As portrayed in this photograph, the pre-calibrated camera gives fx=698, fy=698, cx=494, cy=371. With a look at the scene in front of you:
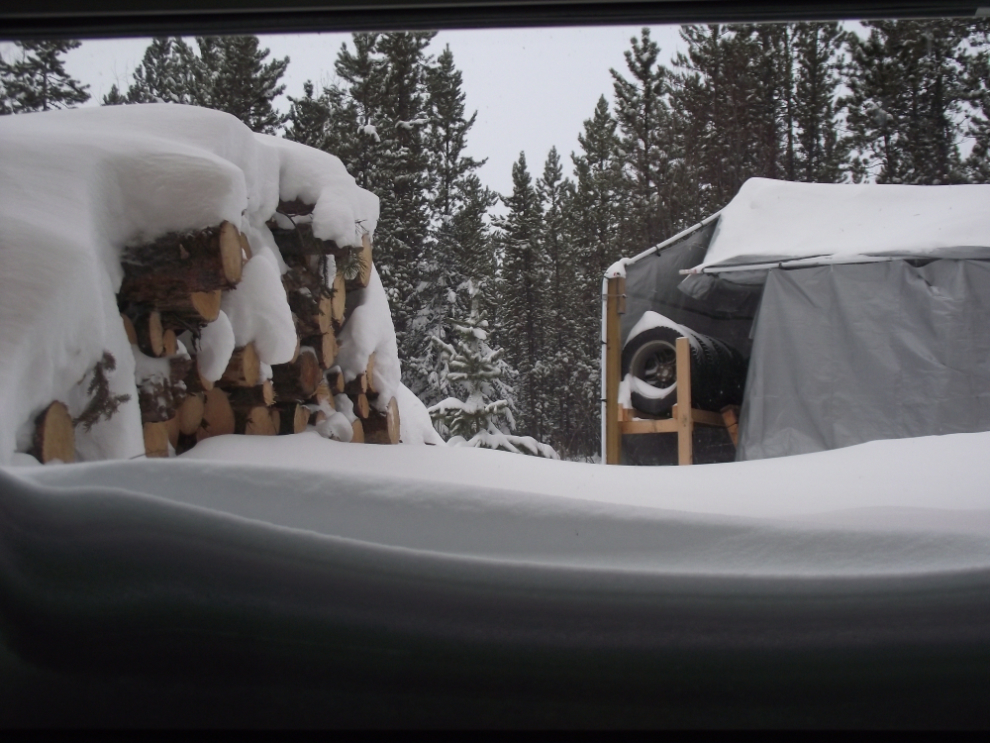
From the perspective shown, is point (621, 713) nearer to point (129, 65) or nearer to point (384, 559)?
point (384, 559)

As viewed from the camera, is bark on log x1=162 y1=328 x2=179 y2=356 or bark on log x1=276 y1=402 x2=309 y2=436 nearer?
bark on log x1=162 y1=328 x2=179 y2=356

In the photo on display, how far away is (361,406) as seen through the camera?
2.07m

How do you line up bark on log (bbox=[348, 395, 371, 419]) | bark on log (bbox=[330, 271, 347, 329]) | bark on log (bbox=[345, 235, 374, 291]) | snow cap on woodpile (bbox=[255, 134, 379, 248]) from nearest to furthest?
snow cap on woodpile (bbox=[255, 134, 379, 248]), bark on log (bbox=[345, 235, 374, 291]), bark on log (bbox=[330, 271, 347, 329]), bark on log (bbox=[348, 395, 371, 419])

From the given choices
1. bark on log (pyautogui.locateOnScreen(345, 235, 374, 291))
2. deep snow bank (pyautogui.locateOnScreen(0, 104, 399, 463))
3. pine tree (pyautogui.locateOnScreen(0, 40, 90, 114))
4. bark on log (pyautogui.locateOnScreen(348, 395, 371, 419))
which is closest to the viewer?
deep snow bank (pyautogui.locateOnScreen(0, 104, 399, 463))

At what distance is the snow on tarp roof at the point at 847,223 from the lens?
151 cm

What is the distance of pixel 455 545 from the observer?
3.99 feet

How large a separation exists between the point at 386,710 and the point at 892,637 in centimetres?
85

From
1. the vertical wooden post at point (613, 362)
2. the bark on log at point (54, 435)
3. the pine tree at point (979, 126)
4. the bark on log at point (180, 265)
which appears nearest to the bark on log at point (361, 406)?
the bark on log at point (180, 265)

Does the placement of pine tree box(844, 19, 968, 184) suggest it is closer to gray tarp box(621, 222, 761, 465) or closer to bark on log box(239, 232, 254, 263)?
gray tarp box(621, 222, 761, 465)

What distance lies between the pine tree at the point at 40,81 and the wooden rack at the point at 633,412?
1.20 metres

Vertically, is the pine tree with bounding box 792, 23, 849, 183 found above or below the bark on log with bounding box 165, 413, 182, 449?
above

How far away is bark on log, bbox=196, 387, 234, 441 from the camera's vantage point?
5.67 feet

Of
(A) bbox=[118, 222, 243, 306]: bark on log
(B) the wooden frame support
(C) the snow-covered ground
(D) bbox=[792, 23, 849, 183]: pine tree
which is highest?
(D) bbox=[792, 23, 849, 183]: pine tree

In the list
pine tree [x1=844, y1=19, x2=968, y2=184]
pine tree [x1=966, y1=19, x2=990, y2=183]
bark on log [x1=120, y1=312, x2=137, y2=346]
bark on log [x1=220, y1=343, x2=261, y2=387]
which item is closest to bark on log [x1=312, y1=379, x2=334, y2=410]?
bark on log [x1=220, y1=343, x2=261, y2=387]
